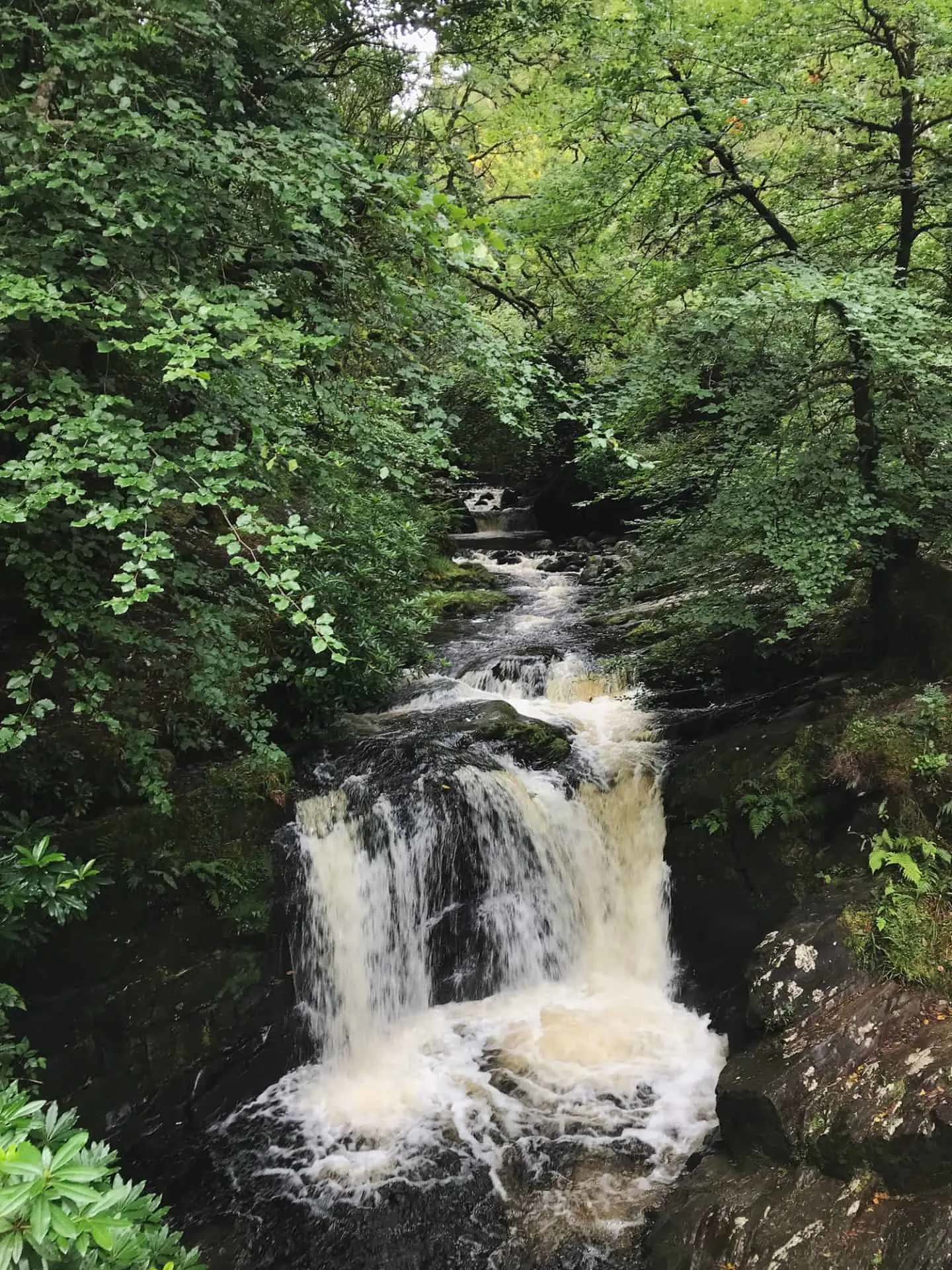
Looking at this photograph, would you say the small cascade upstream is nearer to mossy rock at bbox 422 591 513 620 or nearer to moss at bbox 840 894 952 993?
moss at bbox 840 894 952 993

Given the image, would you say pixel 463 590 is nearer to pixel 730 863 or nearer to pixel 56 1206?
pixel 730 863

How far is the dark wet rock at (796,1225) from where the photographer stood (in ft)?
11.5

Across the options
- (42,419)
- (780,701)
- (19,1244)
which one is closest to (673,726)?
(780,701)

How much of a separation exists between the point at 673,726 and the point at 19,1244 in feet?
24.2

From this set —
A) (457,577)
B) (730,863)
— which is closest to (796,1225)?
(730,863)

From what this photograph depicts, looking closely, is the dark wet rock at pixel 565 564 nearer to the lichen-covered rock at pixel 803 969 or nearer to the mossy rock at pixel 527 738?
the mossy rock at pixel 527 738

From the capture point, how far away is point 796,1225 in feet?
12.6

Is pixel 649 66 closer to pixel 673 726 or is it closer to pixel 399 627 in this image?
pixel 399 627

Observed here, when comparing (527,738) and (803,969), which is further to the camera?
(527,738)

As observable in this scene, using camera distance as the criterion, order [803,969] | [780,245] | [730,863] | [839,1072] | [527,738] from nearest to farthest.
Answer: [839,1072]
[803,969]
[730,863]
[780,245]
[527,738]

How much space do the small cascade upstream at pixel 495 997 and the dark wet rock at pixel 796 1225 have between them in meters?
0.61

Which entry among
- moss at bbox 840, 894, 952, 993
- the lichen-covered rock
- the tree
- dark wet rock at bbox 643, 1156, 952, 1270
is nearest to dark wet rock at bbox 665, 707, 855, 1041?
the lichen-covered rock

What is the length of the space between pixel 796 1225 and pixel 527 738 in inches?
181

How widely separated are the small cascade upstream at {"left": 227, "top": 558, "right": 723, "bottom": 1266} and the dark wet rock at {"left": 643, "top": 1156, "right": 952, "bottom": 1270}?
1.99 feet
